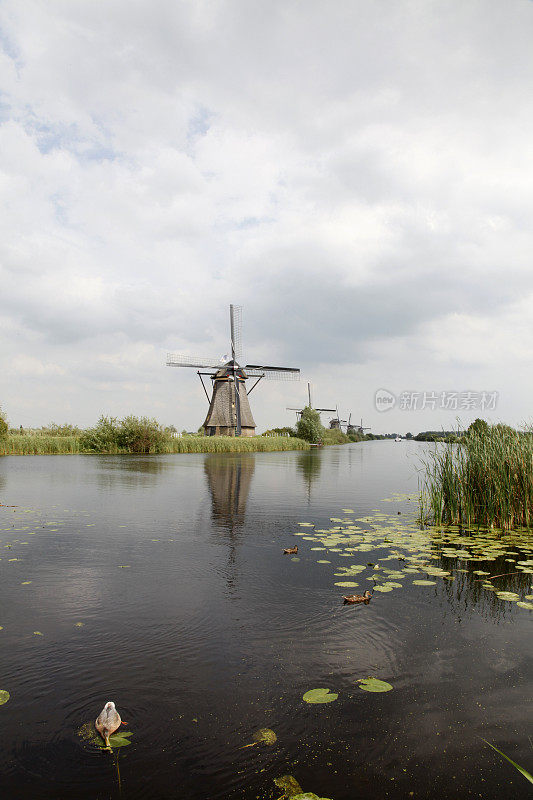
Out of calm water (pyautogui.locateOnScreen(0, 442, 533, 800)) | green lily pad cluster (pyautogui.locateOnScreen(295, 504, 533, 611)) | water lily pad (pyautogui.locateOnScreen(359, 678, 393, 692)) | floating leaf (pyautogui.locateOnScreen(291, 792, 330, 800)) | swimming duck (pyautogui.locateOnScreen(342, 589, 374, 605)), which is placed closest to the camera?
floating leaf (pyautogui.locateOnScreen(291, 792, 330, 800))

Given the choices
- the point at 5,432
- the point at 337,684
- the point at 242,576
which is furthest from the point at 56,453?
the point at 337,684

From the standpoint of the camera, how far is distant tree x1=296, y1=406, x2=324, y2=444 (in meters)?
53.8

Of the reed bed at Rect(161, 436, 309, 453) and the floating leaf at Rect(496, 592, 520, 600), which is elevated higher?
the reed bed at Rect(161, 436, 309, 453)

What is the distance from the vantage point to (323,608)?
426 centimetres

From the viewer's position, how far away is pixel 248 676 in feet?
10.1

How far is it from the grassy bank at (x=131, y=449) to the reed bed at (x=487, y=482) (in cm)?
2907

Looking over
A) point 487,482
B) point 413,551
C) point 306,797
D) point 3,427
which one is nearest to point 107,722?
point 306,797

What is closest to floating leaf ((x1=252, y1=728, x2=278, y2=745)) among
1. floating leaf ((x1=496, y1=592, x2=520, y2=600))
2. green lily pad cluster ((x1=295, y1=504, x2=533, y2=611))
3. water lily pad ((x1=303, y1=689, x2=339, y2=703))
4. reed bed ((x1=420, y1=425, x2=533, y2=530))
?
water lily pad ((x1=303, y1=689, x2=339, y2=703))

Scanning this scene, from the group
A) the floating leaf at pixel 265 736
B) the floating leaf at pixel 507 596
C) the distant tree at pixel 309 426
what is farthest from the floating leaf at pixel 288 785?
the distant tree at pixel 309 426

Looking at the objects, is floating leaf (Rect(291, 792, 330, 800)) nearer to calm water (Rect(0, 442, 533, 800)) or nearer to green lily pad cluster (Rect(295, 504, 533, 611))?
calm water (Rect(0, 442, 533, 800))

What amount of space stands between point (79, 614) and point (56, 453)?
104ft

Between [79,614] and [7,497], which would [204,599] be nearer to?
[79,614]

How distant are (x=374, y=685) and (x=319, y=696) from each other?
1.33 ft

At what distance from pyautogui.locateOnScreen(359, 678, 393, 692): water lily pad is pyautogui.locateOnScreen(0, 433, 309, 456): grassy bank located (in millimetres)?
32788
